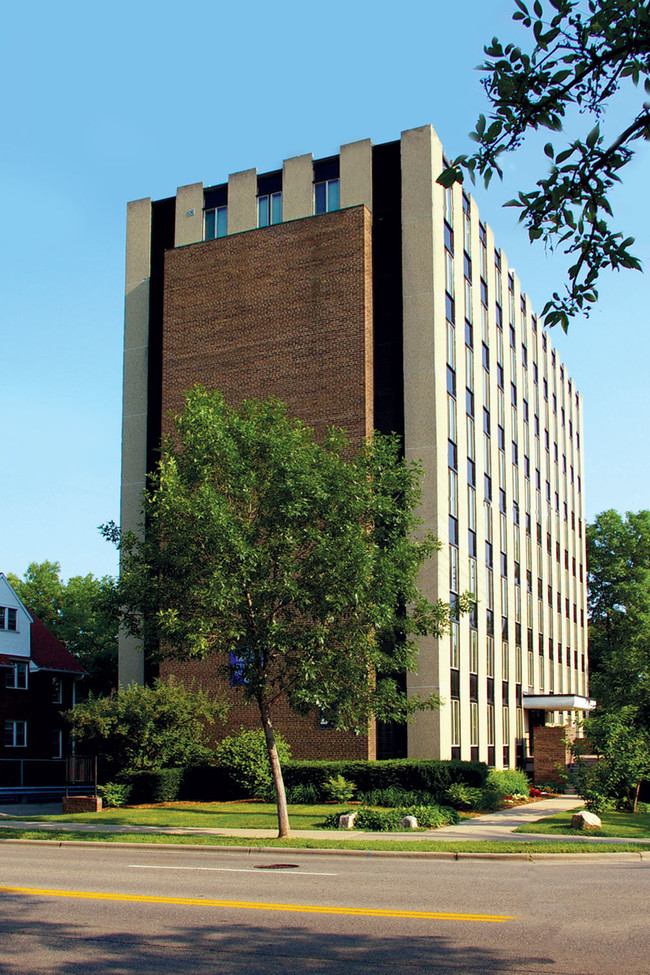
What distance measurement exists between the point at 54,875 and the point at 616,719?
61.2 ft

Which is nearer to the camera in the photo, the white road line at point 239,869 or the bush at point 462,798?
the white road line at point 239,869

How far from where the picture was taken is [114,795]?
102 ft

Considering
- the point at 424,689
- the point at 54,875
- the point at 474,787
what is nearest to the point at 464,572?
the point at 424,689

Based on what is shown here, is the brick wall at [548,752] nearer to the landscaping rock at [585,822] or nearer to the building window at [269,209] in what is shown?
the landscaping rock at [585,822]

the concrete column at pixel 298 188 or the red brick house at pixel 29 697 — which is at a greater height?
the concrete column at pixel 298 188

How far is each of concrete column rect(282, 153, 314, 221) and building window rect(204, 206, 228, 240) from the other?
10.4 ft

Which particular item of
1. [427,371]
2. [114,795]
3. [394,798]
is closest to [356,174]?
[427,371]

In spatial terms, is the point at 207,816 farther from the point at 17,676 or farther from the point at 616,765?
the point at 17,676

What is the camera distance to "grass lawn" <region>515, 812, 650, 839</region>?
22.5m

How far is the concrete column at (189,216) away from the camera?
43.4 metres

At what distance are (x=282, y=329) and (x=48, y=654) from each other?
22157 millimetres

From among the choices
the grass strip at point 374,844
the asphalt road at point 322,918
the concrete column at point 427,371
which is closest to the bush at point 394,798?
the concrete column at point 427,371

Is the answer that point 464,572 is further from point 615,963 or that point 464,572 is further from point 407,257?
point 615,963

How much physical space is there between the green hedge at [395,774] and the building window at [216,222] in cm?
2293
